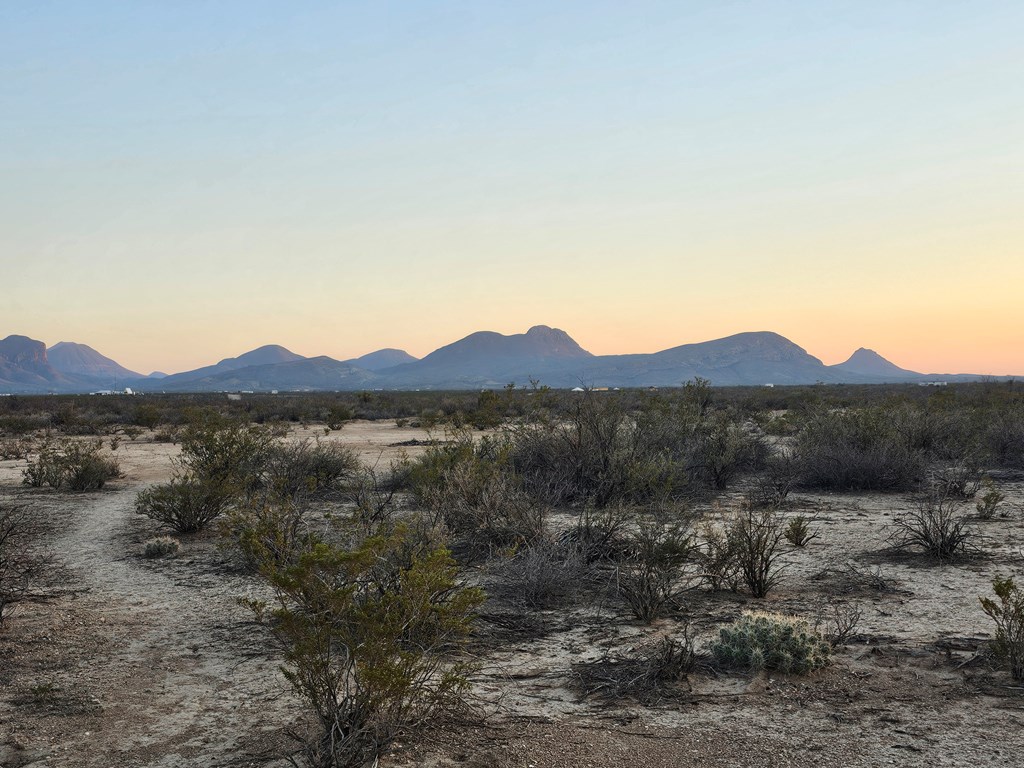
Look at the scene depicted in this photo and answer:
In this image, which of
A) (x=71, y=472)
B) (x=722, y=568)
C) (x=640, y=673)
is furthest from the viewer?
(x=71, y=472)

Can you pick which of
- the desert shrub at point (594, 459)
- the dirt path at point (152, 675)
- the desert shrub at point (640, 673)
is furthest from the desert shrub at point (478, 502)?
the desert shrub at point (640, 673)

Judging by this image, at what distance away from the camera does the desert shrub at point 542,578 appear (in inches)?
312

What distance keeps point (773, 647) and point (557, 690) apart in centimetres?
164

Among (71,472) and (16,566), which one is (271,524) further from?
(71,472)

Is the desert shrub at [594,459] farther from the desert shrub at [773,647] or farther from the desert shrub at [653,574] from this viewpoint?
the desert shrub at [773,647]

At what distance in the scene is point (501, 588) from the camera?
8227 millimetres

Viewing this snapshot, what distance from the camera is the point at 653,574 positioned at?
8.16 m

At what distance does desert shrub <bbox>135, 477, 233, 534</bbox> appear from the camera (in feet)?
38.5

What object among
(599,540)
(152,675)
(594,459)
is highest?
(594,459)

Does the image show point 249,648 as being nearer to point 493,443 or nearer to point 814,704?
point 814,704

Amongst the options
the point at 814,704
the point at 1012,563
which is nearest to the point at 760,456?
the point at 1012,563

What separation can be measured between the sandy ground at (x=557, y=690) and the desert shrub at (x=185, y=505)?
245 cm

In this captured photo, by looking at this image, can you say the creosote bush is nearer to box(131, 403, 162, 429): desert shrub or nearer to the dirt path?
the dirt path

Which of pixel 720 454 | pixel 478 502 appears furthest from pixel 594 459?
pixel 478 502
